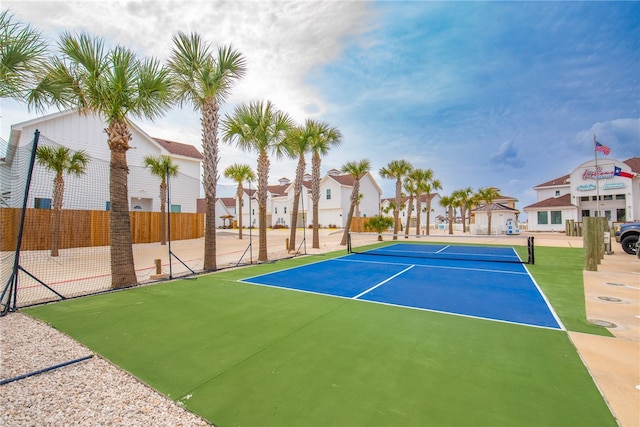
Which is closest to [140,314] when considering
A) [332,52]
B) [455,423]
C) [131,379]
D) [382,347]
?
[131,379]

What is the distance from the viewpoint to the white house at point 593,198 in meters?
29.2

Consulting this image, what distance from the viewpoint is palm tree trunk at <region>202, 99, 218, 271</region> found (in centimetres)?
1050

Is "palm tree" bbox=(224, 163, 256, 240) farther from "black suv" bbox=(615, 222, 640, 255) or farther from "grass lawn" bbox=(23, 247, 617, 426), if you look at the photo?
"black suv" bbox=(615, 222, 640, 255)

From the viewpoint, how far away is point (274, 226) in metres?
50.9

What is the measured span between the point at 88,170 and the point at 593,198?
1904 inches

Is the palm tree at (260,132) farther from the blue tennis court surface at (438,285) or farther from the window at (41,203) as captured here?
the window at (41,203)

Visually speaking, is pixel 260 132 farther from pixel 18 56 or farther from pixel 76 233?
pixel 76 233

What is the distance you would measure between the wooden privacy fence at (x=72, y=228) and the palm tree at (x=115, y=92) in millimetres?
9242

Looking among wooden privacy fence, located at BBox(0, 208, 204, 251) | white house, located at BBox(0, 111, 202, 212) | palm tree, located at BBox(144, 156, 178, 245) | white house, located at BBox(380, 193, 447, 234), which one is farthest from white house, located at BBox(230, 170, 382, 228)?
wooden privacy fence, located at BBox(0, 208, 204, 251)

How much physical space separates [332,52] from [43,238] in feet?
63.7

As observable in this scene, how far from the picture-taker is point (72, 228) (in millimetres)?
17531

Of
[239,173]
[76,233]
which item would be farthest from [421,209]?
[76,233]

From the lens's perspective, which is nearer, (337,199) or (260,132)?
(260,132)

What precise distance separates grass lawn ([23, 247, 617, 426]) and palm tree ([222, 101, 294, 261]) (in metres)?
7.47
